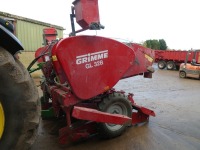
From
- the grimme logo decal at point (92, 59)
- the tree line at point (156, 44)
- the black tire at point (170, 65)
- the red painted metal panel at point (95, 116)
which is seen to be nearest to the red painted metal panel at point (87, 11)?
the grimme logo decal at point (92, 59)

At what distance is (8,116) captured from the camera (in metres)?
1.92

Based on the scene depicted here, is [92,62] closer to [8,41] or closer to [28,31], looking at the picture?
[8,41]

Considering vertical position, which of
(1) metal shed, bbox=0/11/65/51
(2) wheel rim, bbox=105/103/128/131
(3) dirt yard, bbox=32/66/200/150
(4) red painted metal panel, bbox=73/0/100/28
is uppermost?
(1) metal shed, bbox=0/11/65/51

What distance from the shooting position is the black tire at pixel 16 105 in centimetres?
189

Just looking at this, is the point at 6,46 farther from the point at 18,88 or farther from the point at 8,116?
the point at 8,116

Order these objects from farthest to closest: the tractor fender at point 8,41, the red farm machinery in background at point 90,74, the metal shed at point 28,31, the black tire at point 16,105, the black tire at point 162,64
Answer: the black tire at point 162,64, the metal shed at point 28,31, the red farm machinery in background at point 90,74, the tractor fender at point 8,41, the black tire at point 16,105

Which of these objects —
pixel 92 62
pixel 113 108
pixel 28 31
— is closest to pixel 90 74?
pixel 92 62

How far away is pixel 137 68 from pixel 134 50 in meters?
0.32

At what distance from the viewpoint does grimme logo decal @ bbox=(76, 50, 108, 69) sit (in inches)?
118

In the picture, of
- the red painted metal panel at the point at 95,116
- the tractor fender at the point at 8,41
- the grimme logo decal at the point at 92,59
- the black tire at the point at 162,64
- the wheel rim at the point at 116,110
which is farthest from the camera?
the black tire at the point at 162,64

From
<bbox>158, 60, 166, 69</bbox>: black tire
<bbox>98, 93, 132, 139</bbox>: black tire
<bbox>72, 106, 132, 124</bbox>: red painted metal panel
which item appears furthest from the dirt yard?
<bbox>158, 60, 166, 69</bbox>: black tire

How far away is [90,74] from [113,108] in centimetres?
78

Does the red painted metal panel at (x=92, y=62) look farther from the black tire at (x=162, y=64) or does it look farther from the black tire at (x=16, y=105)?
the black tire at (x=162, y=64)

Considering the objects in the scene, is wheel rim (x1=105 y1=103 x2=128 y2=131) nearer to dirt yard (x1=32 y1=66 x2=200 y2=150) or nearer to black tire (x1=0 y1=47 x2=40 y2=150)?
dirt yard (x1=32 y1=66 x2=200 y2=150)
